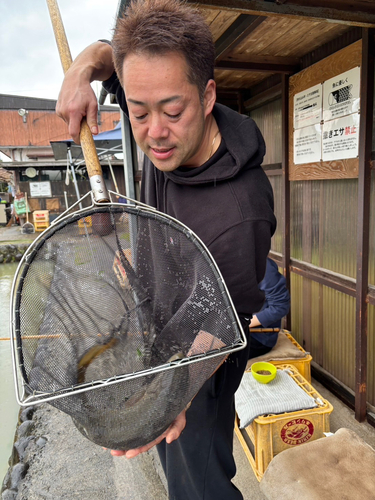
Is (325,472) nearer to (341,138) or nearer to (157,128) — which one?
(157,128)

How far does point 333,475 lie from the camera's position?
1.90 m

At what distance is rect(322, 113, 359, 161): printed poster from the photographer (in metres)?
2.60

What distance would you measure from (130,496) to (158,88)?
8.39 ft

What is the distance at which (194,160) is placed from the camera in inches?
52.7

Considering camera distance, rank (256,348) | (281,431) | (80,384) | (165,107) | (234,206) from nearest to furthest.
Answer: (80,384) < (165,107) < (234,206) < (281,431) < (256,348)

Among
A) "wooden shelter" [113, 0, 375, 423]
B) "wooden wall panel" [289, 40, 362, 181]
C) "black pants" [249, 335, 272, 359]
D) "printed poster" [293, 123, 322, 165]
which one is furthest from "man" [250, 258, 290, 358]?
"printed poster" [293, 123, 322, 165]

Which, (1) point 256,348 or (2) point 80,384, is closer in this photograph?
(2) point 80,384

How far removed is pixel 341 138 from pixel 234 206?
6.39 feet

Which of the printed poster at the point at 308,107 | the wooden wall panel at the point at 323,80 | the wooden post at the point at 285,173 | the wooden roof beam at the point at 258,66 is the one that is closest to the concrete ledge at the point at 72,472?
the wooden post at the point at 285,173

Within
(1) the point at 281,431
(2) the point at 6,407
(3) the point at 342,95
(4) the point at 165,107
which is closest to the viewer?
(4) the point at 165,107

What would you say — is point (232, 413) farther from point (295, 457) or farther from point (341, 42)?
point (341, 42)

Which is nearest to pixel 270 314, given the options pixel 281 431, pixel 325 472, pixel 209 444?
pixel 281 431

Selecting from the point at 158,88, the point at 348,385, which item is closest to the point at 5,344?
the point at 348,385

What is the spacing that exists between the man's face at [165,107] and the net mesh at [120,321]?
9.0 inches
